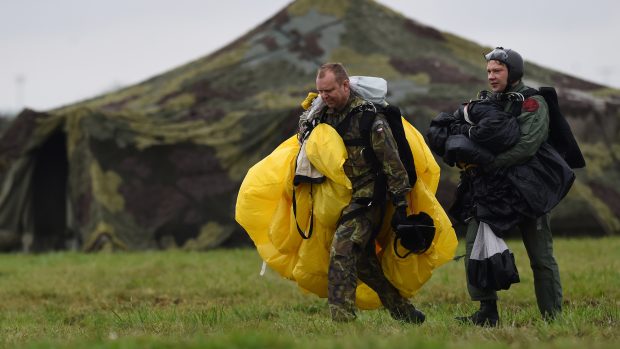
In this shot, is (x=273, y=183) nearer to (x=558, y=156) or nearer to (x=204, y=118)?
(x=558, y=156)

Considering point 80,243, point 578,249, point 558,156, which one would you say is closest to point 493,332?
point 558,156

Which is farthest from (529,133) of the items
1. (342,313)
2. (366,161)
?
(342,313)

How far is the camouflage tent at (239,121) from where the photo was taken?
15609 mm

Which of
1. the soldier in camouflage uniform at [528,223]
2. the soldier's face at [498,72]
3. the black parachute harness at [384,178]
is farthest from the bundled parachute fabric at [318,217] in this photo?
the soldier's face at [498,72]

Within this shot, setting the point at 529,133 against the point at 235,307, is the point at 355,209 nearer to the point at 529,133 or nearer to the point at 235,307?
the point at 529,133

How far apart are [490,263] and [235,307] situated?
276 cm

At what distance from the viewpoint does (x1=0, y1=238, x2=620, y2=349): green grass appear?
531 cm

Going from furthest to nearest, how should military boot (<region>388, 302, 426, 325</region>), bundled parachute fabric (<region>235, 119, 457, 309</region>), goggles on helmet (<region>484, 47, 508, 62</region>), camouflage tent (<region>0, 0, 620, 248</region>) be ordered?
camouflage tent (<region>0, 0, 620, 248</region>)
military boot (<region>388, 302, 426, 325</region>)
bundled parachute fabric (<region>235, 119, 457, 309</region>)
goggles on helmet (<region>484, 47, 508, 62</region>)

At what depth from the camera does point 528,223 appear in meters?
7.11

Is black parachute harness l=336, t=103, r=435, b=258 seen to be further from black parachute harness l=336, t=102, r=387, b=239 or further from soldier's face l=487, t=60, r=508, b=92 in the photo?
soldier's face l=487, t=60, r=508, b=92

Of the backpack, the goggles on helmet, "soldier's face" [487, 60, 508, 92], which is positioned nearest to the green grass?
the backpack

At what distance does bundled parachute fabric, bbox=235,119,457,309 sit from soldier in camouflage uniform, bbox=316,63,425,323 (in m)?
0.11

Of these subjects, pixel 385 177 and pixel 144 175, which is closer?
pixel 385 177

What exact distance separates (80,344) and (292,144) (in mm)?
3067
